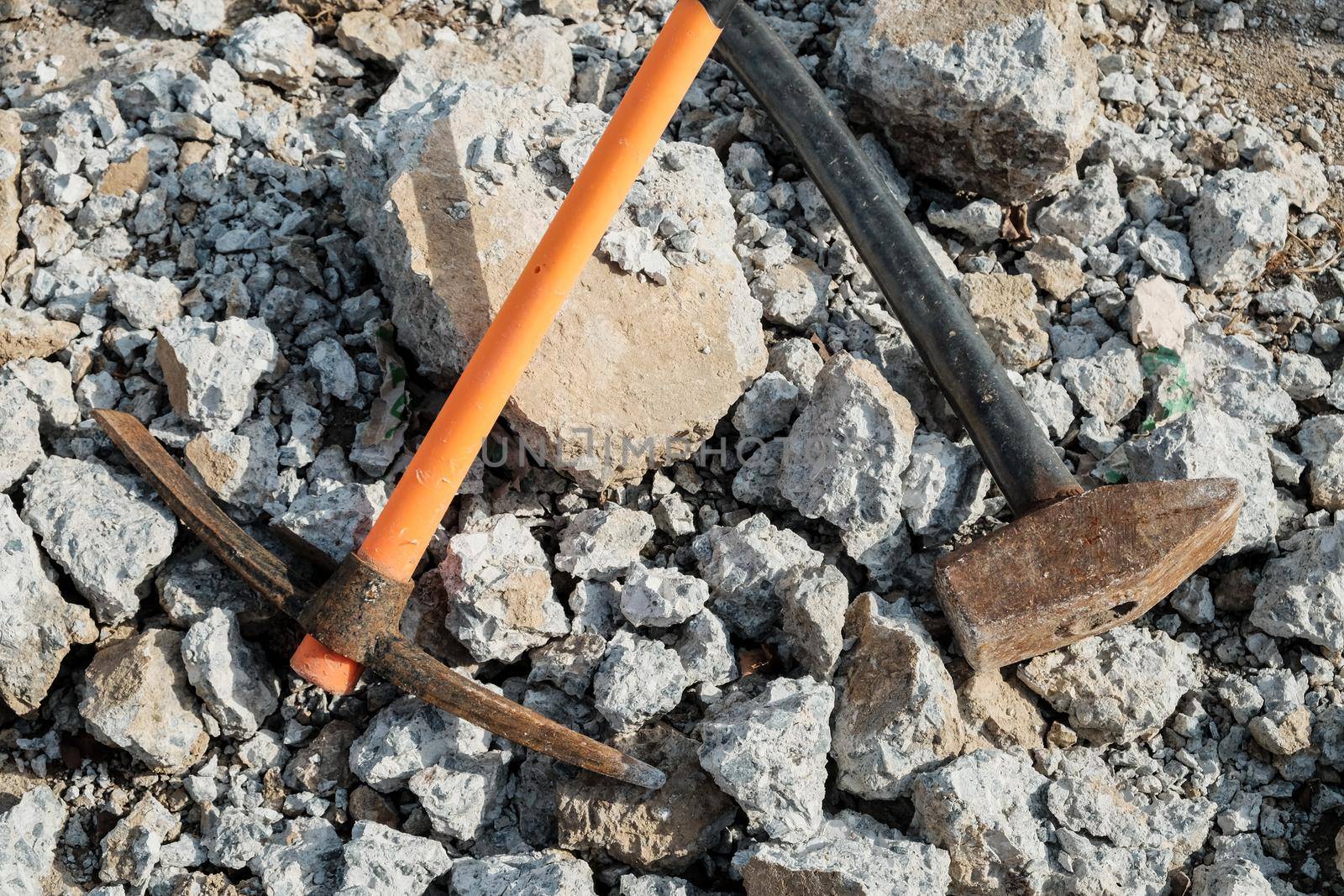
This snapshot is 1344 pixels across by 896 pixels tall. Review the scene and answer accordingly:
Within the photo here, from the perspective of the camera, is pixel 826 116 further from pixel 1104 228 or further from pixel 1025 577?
pixel 1025 577

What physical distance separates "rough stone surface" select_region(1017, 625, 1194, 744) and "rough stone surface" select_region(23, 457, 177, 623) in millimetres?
2003

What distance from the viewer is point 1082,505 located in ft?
7.90

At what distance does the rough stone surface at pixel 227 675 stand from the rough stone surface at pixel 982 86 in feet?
A: 7.09

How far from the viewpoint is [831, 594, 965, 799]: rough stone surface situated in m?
2.34

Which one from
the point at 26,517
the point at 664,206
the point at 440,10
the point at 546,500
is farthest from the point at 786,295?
the point at 26,517

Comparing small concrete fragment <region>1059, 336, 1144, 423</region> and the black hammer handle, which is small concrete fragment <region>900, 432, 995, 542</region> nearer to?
the black hammer handle

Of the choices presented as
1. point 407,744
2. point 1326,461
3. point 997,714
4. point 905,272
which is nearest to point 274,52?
point 905,272

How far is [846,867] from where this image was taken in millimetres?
2131

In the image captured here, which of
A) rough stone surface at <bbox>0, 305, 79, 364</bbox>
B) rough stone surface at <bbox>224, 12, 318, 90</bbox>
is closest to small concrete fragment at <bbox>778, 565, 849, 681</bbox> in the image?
rough stone surface at <bbox>0, 305, 79, 364</bbox>

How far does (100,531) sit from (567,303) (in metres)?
1.18

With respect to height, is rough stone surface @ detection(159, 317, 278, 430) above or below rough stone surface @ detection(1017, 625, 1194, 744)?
below

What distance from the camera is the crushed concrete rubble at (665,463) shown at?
92.2 inches

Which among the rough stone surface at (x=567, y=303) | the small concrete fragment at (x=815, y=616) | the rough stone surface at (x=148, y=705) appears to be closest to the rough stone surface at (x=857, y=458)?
the small concrete fragment at (x=815, y=616)

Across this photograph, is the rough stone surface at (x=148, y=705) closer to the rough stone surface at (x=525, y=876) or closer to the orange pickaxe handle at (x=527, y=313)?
the orange pickaxe handle at (x=527, y=313)
